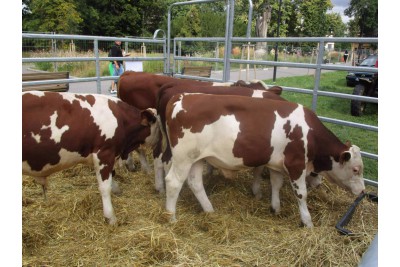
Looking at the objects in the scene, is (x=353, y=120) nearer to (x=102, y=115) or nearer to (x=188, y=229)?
(x=188, y=229)

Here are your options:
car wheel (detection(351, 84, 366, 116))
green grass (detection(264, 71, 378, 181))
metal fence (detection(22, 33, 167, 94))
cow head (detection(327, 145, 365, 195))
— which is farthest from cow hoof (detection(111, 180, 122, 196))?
car wheel (detection(351, 84, 366, 116))

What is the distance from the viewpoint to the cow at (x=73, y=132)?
3137mm

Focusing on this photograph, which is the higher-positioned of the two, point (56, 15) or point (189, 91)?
point (56, 15)

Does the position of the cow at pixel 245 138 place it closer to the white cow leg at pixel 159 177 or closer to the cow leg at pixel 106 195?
the cow leg at pixel 106 195

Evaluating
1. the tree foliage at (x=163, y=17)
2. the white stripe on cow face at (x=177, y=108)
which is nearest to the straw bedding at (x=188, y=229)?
the white stripe on cow face at (x=177, y=108)

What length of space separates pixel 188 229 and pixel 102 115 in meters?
1.49

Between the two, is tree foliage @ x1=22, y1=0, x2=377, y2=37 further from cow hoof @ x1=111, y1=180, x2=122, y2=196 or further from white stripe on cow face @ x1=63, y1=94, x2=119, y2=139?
white stripe on cow face @ x1=63, y1=94, x2=119, y2=139

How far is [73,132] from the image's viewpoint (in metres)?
3.30

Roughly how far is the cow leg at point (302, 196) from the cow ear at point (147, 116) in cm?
180

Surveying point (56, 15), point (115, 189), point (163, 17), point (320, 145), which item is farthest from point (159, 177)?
point (163, 17)

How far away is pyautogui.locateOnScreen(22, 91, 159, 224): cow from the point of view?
314 cm

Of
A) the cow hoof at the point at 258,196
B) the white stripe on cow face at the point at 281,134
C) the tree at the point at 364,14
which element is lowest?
the cow hoof at the point at 258,196

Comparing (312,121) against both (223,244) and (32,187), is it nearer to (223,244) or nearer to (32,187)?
(223,244)

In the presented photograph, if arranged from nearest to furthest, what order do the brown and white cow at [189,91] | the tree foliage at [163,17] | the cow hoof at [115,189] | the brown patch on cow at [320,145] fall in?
1. the brown patch on cow at [320,145]
2. the brown and white cow at [189,91]
3. the cow hoof at [115,189]
4. the tree foliage at [163,17]
